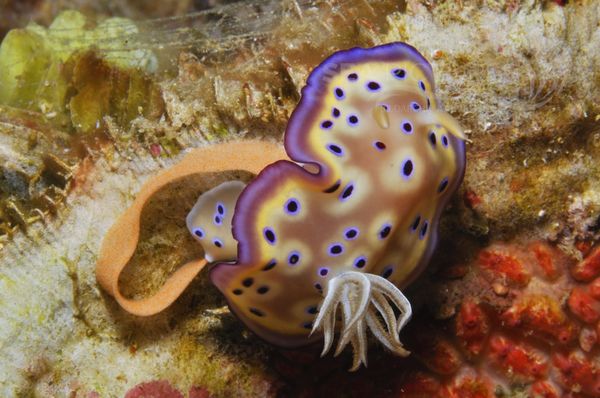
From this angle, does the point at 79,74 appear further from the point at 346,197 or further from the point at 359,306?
the point at 359,306

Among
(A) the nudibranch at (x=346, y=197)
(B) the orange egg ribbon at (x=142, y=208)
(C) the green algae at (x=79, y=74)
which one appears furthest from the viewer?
(C) the green algae at (x=79, y=74)

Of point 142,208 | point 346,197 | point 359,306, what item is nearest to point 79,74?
point 142,208

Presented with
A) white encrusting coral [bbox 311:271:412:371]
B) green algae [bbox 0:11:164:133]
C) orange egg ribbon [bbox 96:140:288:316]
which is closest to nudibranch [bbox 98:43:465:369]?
white encrusting coral [bbox 311:271:412:371]

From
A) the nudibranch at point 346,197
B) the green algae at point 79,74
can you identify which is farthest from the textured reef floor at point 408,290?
the nudibranch at point 346,197

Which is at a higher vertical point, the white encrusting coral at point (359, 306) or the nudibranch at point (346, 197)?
the nudibranch at point (346, 197)

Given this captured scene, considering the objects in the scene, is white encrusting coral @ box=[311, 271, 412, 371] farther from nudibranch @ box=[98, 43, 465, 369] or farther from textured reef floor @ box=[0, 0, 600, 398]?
textured reef floor @ box=[0, 0, 600, 398]

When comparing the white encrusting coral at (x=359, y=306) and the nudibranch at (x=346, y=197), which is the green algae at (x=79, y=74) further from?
the white encrusting coral at (x=359, y=306)
